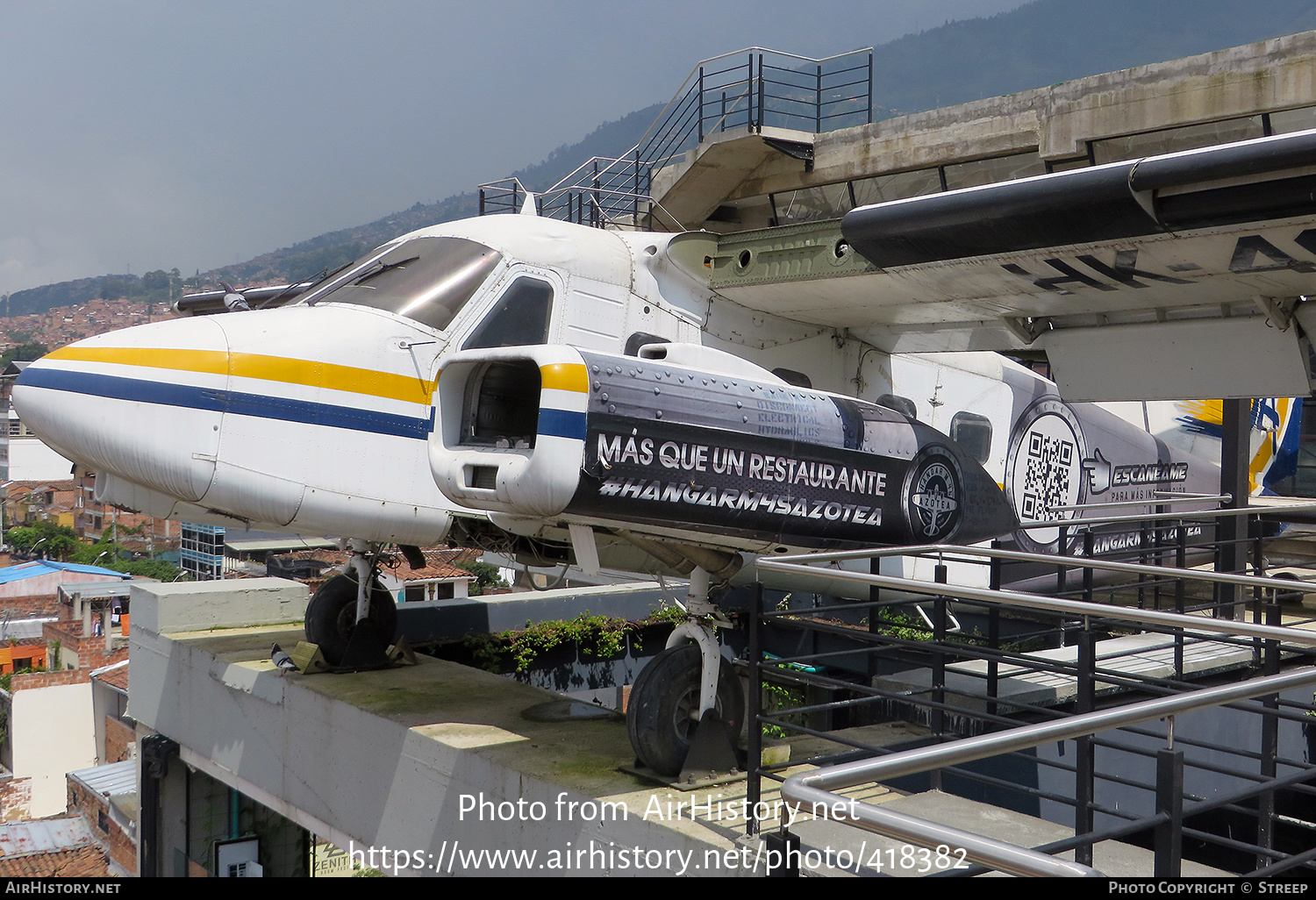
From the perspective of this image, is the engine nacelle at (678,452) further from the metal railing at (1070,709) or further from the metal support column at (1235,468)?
the metal support column at (1235,468)

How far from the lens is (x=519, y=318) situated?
22.8ft

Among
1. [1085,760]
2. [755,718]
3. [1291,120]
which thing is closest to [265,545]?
[1291,120]

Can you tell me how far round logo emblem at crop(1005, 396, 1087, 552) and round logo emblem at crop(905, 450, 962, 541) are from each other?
11.3 ft

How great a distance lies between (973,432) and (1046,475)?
157cm

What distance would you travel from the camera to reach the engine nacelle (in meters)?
5.01

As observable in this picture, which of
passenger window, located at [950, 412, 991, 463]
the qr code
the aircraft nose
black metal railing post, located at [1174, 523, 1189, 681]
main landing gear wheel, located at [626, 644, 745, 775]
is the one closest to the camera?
main landing gear wheel, located at [626, 644, 745, 775]

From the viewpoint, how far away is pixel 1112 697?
7.99 m

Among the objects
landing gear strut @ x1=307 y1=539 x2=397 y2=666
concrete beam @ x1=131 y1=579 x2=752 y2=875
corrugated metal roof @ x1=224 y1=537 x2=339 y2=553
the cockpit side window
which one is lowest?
corrugated metal roof @ x1=224 y1=537 x2=339 y2=553

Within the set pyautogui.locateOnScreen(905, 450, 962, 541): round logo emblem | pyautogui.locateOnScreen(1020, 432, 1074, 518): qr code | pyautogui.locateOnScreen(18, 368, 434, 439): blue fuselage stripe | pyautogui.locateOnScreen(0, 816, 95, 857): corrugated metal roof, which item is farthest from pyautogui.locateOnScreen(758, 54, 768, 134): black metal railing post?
pyautogui.locateOnScreen(0, 816, 95, 857): corrugated metal roof

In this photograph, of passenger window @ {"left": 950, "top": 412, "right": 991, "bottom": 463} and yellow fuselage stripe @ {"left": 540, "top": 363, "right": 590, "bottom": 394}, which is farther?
passenger window @ {"left": 950, "top": 412, "right": 991, "bottom": 463}

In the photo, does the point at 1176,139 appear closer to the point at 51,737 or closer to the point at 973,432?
the point at 973,432

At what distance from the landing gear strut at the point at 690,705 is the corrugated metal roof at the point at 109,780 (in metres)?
16.9

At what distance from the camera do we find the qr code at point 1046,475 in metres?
10.4

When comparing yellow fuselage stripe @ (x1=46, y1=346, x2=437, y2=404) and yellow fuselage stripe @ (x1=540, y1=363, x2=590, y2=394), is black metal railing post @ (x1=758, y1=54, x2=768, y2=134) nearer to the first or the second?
yellow fuselage stripe @ (x1=46, y1=346, x2=437, y2=404)
